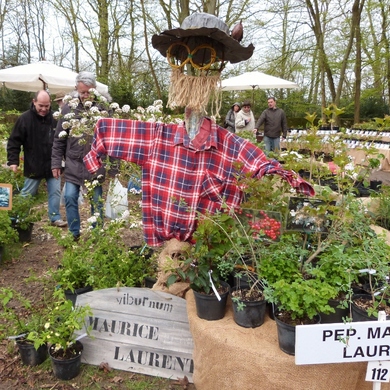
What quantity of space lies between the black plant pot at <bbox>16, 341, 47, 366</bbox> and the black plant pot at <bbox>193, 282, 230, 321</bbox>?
1.02 meters

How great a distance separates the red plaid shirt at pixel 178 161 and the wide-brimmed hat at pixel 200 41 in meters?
0.37

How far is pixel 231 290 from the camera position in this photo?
1.95m

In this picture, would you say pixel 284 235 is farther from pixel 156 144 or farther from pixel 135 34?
pixel 135 34

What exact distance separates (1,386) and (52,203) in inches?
100

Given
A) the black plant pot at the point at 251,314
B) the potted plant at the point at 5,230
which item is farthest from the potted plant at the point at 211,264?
the potted plant at the point at 5,230

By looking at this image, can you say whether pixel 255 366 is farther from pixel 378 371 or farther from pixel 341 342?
pixel 378 371

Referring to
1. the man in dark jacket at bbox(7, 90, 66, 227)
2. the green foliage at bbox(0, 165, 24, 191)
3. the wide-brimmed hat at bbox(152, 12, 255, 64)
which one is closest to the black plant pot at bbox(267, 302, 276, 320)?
the wide-brimmed hat at bbox(152, 12, 255, 64)

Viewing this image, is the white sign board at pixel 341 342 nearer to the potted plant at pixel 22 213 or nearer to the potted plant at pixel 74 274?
the potted plant at pixel 74 274

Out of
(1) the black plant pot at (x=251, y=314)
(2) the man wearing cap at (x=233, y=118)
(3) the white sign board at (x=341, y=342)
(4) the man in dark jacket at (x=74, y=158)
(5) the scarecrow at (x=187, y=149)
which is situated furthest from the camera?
(2) the man wearing cap at (x=233, y=118)

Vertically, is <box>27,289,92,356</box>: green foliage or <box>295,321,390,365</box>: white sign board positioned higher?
<box>295,321,390,365</box>: white sign board

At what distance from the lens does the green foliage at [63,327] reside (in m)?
2.12

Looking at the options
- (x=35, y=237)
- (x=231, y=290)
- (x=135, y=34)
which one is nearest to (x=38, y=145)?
(x=35, y=237)

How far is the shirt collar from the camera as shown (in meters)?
2.18

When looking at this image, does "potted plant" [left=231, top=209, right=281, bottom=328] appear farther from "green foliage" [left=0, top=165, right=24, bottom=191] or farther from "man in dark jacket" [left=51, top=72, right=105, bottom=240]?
"green foliage" [left=0, top=165, right=24, bottom=191]
